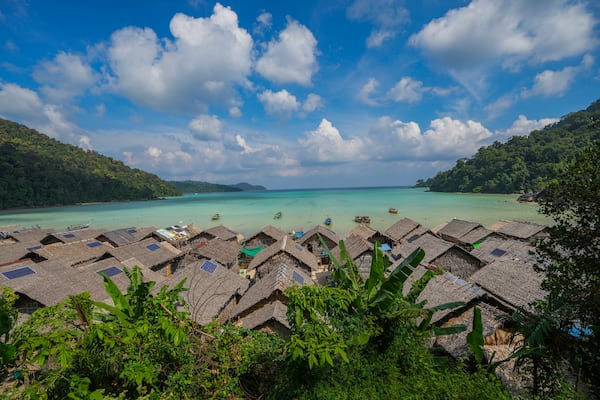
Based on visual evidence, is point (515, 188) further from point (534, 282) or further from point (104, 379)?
point (104, 379)

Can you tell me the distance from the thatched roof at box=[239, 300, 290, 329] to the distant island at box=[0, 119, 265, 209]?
9671cm

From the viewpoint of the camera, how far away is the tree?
484 cm

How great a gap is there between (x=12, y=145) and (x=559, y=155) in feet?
516

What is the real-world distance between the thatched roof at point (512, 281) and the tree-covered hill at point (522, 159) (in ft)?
239

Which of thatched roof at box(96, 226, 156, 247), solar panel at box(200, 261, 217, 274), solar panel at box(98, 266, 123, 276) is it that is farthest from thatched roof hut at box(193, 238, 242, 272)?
thatched roof at box(96, 226, 156, 247)

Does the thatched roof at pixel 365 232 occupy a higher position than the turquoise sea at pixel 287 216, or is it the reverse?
the thatched roof at pixel 365 232

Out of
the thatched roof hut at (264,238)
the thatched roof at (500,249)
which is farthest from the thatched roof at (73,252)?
A: the thatched roof at (500,249)

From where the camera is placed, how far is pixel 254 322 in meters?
9.02

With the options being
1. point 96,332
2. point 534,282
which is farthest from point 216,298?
point 534,282

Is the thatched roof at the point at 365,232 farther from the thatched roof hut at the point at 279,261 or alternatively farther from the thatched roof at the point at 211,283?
the thatched roof at the point at 211,283

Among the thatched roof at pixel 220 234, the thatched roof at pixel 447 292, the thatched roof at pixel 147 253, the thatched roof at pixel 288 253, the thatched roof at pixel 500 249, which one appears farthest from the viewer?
the thatched roof at pixel 220 234

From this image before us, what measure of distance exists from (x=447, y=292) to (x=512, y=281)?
A: 3.48 m

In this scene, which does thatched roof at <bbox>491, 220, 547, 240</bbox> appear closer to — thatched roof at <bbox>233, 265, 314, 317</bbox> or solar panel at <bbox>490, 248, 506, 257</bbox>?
solar panel at <bbox>490, 248, 506, 257</bbox>

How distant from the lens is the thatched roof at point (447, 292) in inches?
353
